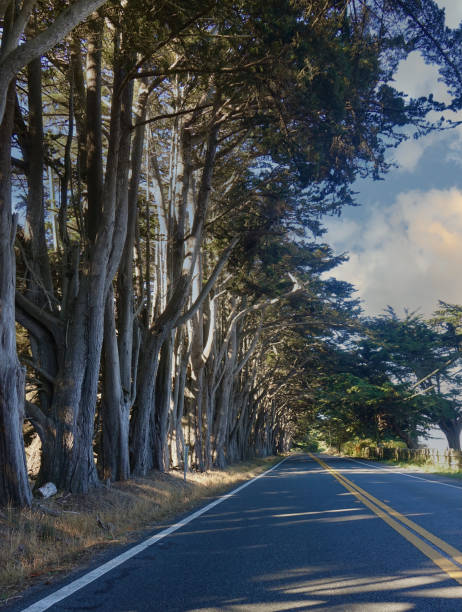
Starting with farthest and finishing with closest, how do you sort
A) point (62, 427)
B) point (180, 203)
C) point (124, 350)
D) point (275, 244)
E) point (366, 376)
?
point (366, 376), point (275, 244), point (180, 203), point (124, 350), point (62, 427)

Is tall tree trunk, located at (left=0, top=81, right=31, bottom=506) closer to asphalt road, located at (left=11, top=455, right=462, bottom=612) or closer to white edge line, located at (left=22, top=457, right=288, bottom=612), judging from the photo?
white edge line, located at (left=22, top=457, right=288, bottom=612)

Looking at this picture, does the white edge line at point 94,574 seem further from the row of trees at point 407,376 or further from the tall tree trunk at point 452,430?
the tall tree trunk at point 452,430

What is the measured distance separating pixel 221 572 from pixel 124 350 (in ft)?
26.7

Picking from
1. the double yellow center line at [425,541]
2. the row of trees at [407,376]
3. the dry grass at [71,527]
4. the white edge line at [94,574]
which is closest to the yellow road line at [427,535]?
the double yellow center line at [425,541]

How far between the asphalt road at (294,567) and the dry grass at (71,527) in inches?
25.3

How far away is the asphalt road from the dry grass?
2.11 feet

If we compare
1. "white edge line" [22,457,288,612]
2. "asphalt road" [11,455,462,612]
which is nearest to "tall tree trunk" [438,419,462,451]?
"asphalt road" [11,455,462,612]

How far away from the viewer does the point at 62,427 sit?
9289 millimetres

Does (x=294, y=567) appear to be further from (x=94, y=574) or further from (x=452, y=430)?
(x=452, y=430)

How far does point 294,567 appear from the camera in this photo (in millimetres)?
5203

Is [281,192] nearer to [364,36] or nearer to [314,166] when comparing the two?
[314,166]

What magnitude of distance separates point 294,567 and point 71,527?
3073 millimetres

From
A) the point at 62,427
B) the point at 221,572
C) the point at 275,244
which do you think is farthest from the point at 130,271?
the point at 221,572

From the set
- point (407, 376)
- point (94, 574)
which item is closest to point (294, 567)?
point (94, 574)
